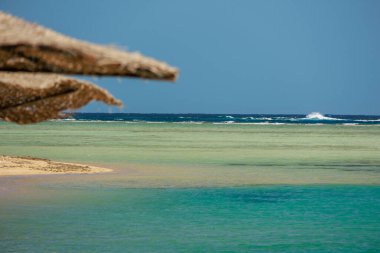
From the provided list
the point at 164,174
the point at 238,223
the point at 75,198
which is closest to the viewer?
the point at 238,223

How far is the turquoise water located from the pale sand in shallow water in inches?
85.7

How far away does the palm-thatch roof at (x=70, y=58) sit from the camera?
3.25m

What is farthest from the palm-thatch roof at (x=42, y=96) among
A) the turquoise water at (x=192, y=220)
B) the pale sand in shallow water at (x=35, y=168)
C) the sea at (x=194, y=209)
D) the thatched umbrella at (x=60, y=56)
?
the pale sand in shallow water at (x=35, y=168)

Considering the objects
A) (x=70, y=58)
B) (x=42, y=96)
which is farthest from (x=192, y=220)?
(x=70, y=58)

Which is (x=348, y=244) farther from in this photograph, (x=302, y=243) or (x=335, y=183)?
(x=335, y=183)

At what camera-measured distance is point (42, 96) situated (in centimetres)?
517

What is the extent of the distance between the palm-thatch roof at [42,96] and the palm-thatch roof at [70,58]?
132 centimetres

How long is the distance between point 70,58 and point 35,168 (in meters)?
11.3

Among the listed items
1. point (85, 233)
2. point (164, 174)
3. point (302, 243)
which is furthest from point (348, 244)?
point (164, 174)

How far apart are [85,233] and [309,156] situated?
13067 millimetres

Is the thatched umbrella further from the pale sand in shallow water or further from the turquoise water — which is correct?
the pale sand in shallow water

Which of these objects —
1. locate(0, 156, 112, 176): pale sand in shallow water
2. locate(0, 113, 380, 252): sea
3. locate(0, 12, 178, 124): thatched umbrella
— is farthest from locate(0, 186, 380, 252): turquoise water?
locate(0, 12, 178, 124): thatched umbrella

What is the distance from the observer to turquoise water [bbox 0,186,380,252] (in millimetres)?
7625

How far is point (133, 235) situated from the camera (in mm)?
7988
